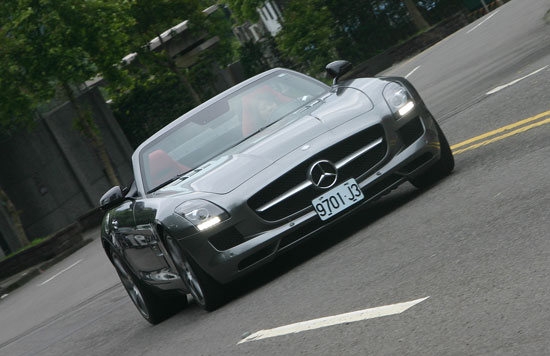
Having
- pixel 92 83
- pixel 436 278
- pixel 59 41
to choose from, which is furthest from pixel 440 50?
pixel 436 278

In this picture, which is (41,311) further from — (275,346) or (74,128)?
(74,128)

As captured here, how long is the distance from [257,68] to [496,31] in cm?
2252

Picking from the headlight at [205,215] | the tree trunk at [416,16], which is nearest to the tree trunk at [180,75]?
the tree trunk at [416,16]

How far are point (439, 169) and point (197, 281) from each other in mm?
2200

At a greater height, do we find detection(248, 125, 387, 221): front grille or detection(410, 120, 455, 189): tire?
detection(248, 125, 387, 221): front grille

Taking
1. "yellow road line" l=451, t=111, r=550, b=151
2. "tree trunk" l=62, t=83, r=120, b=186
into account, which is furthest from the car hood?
"tree trunk" l=62, t=83, r=120, b=186

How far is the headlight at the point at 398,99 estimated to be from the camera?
9.40 m

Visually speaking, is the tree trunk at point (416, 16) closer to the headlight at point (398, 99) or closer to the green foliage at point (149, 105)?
the green foliage at point (149, 105)

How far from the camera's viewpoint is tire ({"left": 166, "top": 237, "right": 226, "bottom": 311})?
888cm

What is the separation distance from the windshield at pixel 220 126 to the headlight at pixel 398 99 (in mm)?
957

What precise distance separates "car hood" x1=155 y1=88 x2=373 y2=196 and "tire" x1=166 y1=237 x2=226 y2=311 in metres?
0.48

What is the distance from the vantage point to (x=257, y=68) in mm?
48344

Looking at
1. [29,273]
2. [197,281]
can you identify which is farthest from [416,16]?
[197,281]

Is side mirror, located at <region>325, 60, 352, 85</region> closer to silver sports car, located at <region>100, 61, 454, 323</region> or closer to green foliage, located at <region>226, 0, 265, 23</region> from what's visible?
silver sports car, located at <region>100, 61, 454, 323</region>
